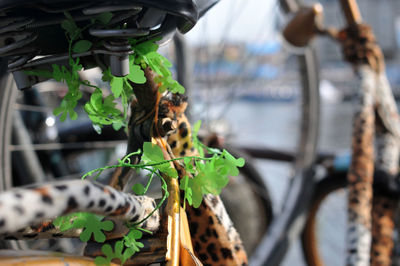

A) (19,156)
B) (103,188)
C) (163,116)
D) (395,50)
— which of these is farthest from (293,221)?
(395,50)

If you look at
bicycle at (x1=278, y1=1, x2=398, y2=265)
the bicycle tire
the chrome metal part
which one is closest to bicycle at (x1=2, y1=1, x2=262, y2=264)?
the chrome metal part

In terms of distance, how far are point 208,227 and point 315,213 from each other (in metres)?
1.19

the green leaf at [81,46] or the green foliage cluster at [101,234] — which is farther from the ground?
the green leaf at [81,46]

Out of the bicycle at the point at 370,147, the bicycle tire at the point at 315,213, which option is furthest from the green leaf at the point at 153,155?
the bicycle tire at the point at 315,213

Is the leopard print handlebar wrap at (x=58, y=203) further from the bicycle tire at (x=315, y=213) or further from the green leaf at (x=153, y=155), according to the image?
the bicycle tire at (x=315, y=213)

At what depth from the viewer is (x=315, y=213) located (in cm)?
169

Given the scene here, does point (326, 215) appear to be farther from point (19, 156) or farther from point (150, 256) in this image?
point (150, 256)

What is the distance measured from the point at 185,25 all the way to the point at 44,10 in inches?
6.6

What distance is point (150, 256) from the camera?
0.49 meters

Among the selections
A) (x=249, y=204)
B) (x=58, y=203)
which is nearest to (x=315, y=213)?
(x=249, y=204)

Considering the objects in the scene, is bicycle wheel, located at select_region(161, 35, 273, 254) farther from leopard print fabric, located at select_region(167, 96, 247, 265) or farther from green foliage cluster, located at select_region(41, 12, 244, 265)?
green foliage cluster, located at select_region(41, 12, 244, 265)

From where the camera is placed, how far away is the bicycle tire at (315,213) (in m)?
1.57

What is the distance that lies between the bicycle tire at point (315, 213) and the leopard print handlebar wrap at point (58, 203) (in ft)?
4.11

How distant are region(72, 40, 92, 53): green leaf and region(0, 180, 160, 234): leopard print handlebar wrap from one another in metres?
0.16
